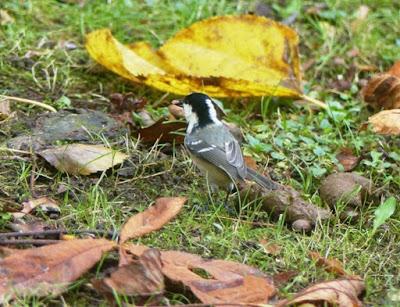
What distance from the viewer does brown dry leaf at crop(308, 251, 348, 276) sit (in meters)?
4.30

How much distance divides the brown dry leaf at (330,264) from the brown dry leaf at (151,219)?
703 mm

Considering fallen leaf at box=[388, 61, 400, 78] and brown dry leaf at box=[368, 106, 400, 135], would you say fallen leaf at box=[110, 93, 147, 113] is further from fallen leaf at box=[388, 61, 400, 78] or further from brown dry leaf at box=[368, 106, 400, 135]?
fallen leaf at box=[388, 61, 400, 78]

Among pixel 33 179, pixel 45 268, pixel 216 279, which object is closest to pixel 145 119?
pixel 33 179

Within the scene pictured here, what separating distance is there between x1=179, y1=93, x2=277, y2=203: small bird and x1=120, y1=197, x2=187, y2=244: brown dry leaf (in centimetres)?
84

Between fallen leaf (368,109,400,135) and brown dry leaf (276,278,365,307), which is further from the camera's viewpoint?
fallen leaf (368,109,400,135)

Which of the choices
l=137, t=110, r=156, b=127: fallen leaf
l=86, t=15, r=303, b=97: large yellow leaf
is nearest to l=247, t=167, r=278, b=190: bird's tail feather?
l=137, t=110, r=156, b=127: fallen leaf

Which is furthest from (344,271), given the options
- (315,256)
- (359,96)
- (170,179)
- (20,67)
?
(20,67)

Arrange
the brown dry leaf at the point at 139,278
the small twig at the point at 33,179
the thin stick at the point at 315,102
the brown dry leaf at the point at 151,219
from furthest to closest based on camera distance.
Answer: the thin stick at the point at 315,102 < the small twig at the point at 33,179 < the brown dry leaf at the point at 151,219 < the brown dry leaf at the point at 139,278

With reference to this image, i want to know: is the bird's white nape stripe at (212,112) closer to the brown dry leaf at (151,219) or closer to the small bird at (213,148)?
the small bird at (213,148)

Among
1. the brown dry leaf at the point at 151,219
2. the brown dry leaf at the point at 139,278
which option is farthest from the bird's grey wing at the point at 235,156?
the brown dry leaf at the point at 139,278

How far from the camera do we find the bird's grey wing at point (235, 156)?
16.6ft

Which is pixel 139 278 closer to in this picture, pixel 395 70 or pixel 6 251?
pixel 6 251

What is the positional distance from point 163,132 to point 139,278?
6.17ft

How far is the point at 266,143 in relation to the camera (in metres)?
5.84
